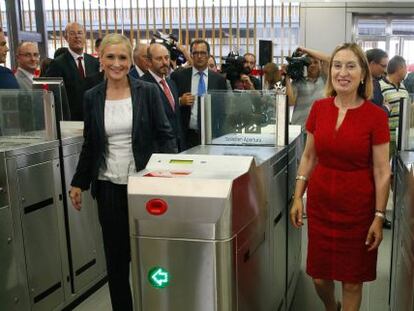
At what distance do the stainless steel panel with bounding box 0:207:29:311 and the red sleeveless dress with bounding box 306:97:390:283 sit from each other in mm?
1301

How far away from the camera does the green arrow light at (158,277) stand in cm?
151

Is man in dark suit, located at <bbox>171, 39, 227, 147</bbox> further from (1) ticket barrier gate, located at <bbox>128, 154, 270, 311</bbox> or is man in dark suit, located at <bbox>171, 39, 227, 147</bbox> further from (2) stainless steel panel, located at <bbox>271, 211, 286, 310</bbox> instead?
(1) ticket barrier gate, located at <bbox>128, 154, 270, 311</bbox>

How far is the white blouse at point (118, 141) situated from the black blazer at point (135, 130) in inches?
0.8

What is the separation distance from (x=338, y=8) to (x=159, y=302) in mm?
8323

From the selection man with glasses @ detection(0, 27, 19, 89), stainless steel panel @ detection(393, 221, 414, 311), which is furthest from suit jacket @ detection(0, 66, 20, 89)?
stainless steel panel @ detection(393, 221, 414, 311)

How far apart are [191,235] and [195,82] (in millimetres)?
2337

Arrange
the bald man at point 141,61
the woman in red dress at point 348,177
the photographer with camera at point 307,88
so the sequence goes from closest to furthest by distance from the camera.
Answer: the woman in red dress at point 348,177 → the bald man at point 141,61 → the photographer with camera at point 307,88

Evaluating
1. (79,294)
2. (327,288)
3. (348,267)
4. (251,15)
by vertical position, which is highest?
(251,15)

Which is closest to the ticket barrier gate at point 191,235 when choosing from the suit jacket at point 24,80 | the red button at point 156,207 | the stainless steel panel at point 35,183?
the red button at point 156,207

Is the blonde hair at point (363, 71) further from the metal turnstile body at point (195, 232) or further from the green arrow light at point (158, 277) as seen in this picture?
the green arrow light at point (158, 277)

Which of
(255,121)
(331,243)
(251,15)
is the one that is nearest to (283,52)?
(251,15)

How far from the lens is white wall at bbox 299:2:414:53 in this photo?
345 inches

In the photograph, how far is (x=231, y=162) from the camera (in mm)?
1621

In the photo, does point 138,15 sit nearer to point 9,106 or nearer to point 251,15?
point 251,15
